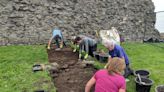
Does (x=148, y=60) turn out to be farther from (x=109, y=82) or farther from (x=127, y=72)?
(x=109, y=82)

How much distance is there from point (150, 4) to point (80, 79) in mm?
11743

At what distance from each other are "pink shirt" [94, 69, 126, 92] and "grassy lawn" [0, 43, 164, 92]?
332 cm

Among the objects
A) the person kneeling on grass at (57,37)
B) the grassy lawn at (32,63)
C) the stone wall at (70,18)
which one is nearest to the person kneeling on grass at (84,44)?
the grassy lawn at (32,63)

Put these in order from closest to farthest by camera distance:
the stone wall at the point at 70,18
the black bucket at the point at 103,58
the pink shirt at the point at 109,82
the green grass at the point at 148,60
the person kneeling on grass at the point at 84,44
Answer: the pink shirt at the point at 109,82 < the green grass at the point at 148,60 < the black bucket at the point at 103,58 < the person kneeling on grass at the point at 84,44 < the stone wall at the point at 70,18

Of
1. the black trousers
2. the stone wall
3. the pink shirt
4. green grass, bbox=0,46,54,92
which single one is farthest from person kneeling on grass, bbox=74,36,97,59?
A: the pink shirt

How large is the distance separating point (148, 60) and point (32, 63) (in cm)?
498

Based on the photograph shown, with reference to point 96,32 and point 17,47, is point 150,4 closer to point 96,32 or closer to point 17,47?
point 96,32

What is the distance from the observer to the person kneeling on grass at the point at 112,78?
622 cm

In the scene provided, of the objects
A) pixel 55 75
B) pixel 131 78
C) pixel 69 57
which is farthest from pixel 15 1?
pixel 131 78

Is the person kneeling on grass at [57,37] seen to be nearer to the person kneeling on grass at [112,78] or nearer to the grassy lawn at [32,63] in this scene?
the grassy lawn at [32,63]

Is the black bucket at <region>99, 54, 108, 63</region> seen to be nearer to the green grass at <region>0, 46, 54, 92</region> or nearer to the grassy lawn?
the grassy lawn

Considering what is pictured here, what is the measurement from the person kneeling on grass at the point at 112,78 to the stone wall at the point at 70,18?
434 inches

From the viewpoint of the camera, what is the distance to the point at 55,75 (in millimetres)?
11242

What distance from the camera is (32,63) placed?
12969 mm
